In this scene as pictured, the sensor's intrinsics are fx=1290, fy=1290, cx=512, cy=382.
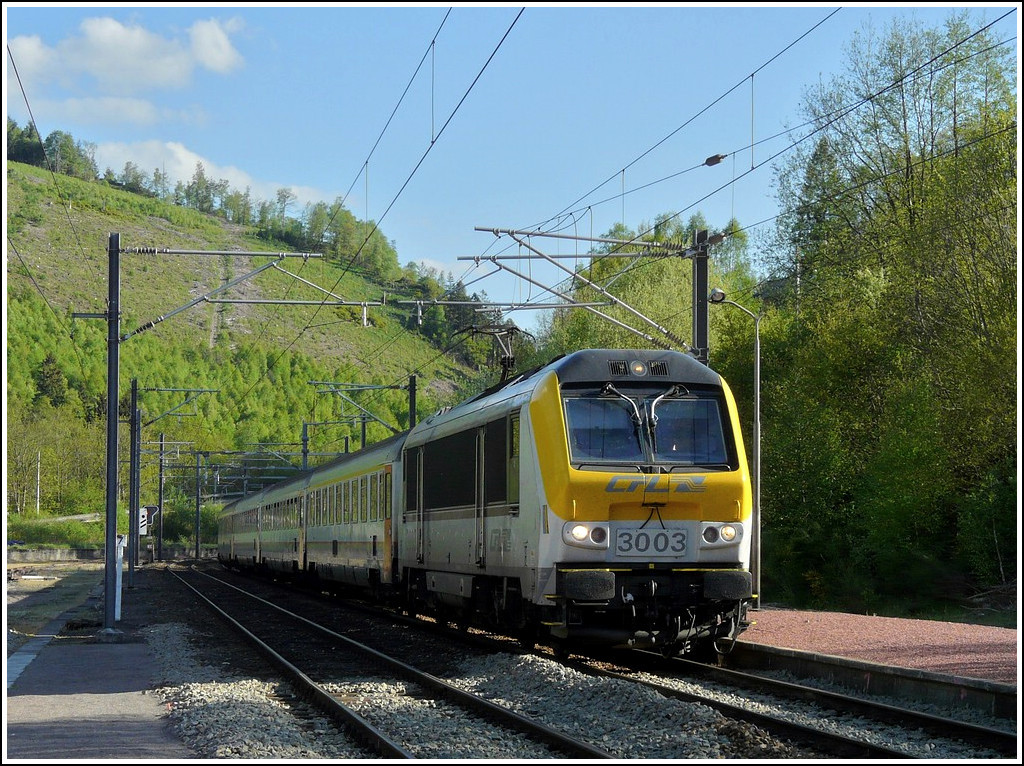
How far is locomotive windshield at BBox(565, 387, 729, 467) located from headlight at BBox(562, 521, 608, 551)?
2.42ft

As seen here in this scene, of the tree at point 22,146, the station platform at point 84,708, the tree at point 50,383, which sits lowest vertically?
the station platform at point 84,708

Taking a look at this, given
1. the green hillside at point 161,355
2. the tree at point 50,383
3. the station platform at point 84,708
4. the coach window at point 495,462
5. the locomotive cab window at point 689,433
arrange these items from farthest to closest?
1. the tree at point 50,383
2. the green hillside at point 161,355
3. the coach window at point 495,462
4. the locomotive cab window at point 689,433
5. the station platform at point 84,708

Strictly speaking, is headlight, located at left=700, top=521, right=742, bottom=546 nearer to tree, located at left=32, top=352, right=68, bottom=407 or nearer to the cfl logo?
the cfl logo

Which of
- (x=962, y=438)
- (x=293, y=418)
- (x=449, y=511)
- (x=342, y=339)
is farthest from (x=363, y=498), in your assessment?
(x=342, y=339)

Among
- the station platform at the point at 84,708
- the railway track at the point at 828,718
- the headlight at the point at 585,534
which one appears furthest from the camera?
the headlight at the point at 585,534

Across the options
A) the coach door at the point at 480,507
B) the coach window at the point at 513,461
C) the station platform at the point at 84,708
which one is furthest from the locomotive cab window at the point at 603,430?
the station platform at the point at 84,708

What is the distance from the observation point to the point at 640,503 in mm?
14297

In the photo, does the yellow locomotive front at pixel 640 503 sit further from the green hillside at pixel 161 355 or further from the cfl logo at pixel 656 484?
the green hillside at pixel 161 355

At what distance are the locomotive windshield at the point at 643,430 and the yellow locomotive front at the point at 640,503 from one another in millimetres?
13

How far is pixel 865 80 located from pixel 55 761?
131 feet

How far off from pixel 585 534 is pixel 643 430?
143 cm

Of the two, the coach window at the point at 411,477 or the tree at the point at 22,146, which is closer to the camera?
the coach window at the point at 411,477

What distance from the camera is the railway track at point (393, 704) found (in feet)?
32.9

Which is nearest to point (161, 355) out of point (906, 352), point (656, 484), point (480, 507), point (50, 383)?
point (50, 383)
